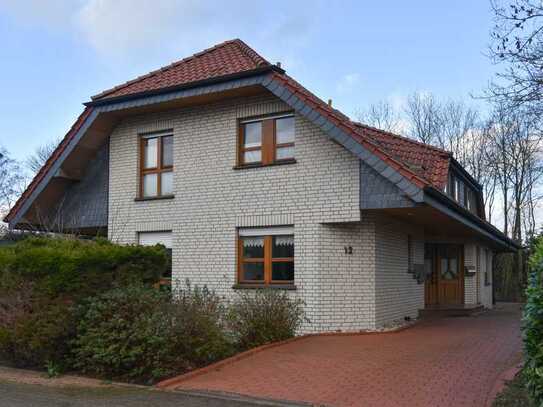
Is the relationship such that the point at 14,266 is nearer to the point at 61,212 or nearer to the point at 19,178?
the point at 61,212

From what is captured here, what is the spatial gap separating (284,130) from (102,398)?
8460mm

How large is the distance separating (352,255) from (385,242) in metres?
1.36

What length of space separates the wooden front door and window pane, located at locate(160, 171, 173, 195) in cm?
957

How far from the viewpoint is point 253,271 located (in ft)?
51.2

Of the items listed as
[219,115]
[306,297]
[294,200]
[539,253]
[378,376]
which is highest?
[219,115]

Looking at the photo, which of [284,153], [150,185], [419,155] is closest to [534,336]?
[284,153]

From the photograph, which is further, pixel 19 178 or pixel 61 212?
pixel 19 178

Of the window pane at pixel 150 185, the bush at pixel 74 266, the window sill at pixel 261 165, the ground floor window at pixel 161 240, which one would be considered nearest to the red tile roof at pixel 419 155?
the window sill at pixel 261 165

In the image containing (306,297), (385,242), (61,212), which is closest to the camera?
(306,297)

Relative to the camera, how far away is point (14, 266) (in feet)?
36.8

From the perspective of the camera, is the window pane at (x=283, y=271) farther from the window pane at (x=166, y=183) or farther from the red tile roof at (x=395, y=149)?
the window pane at (x=166, y=183)

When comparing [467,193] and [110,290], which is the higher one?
[467,193]

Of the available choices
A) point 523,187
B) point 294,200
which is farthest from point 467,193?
point 523,187

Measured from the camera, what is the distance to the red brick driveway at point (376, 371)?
859 centimetres
